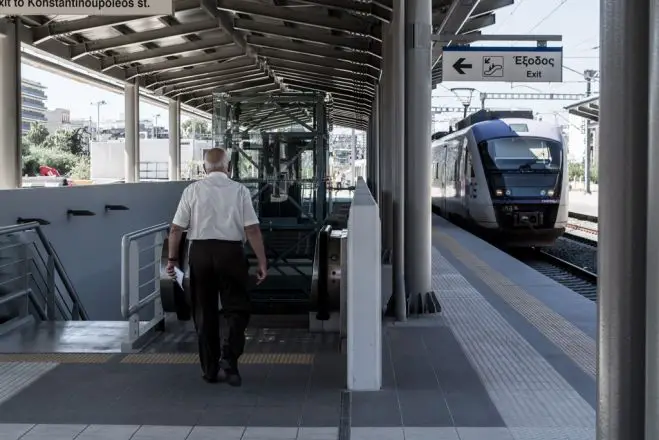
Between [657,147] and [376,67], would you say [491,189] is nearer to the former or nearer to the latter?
[376,67]

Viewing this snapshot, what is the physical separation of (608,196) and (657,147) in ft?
→ 0.99

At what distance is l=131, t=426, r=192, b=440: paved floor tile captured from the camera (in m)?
4.48

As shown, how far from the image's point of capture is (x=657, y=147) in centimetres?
237

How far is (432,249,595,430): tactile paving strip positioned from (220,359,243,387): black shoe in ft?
5.61

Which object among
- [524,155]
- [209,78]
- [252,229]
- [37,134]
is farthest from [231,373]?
[209,78]

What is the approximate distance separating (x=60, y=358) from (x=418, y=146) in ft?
14.1

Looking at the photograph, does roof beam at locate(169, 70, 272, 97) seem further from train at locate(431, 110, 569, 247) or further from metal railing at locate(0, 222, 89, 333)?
metal railing at locate(0, 222, 89, 333)

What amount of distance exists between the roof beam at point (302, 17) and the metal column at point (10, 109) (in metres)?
3.39

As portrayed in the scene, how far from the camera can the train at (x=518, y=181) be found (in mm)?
17062

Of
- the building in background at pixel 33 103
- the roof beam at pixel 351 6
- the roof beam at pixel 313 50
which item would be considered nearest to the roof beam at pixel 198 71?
the roof beam at pixel 313 50

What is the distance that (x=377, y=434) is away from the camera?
14.9 feet

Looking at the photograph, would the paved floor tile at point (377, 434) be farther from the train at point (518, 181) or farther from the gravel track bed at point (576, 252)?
the train at point (518, 181)

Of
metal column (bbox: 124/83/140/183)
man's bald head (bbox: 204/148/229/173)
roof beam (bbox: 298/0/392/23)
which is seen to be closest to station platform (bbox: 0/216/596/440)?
man's bald head (bbox: 204/148/229/173)

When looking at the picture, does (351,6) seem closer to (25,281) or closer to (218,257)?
(25,281)
